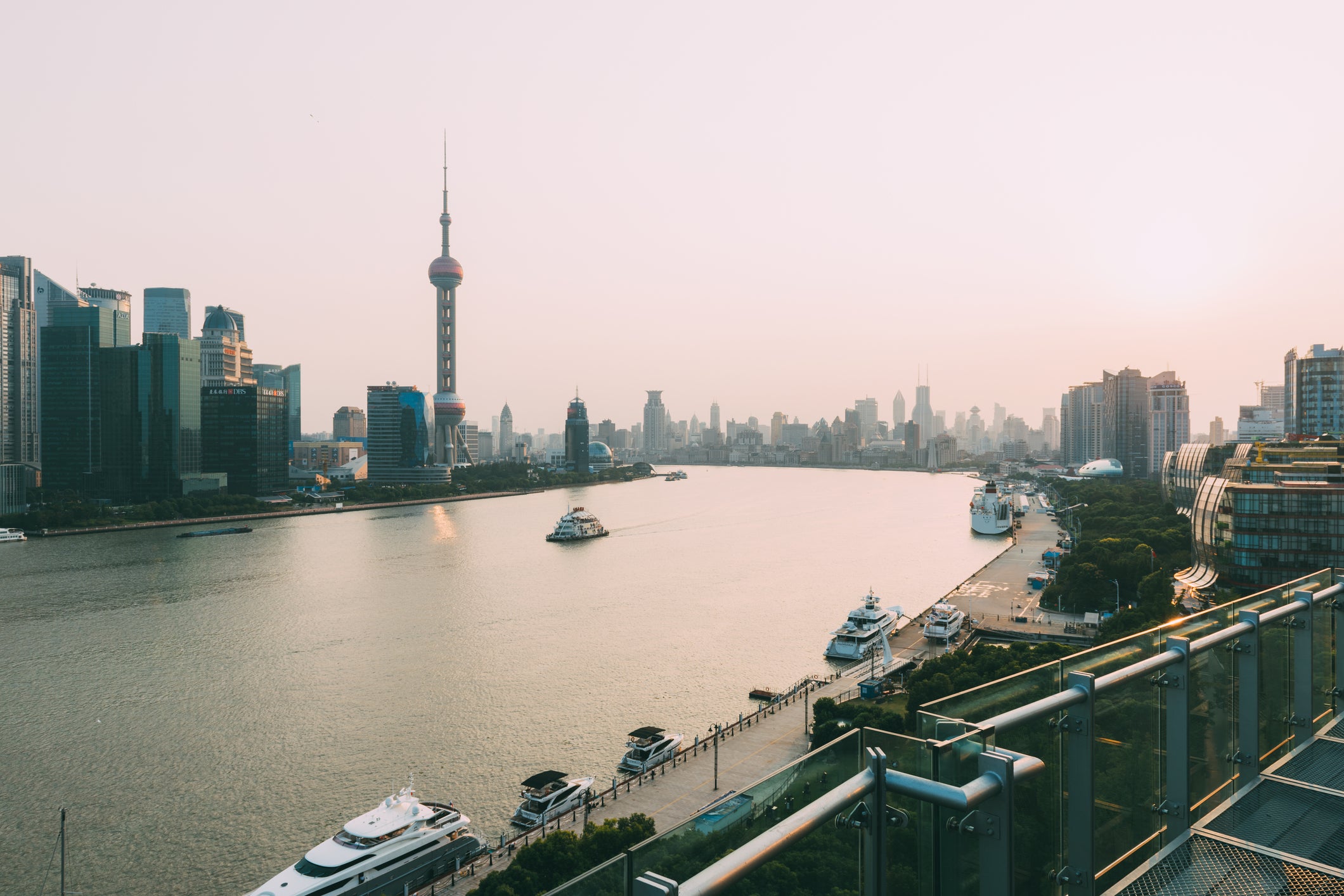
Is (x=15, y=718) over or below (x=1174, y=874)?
below

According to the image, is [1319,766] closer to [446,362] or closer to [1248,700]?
[1248,700]

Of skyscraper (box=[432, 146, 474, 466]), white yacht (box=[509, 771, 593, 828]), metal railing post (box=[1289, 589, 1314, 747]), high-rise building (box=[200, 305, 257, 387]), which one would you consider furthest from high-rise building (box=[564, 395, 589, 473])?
metal railing post (box=[1289, 589, 1314, 747])

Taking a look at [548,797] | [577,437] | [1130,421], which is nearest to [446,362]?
[577,437]

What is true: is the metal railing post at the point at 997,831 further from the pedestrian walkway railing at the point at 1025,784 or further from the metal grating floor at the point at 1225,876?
the metal grating floor at the point at 1225,876

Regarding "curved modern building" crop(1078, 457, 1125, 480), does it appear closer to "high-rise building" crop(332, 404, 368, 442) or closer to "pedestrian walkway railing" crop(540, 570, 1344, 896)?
"pedestrian walkway railing" crop(540, 570, 1344, 896)

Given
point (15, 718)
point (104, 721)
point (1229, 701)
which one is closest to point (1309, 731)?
point (1229, 701)

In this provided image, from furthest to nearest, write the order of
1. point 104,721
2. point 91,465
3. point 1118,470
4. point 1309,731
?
point 1118,470
point 91,465
point 104,721
point 1309,731

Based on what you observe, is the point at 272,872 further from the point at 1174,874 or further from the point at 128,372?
the point at 128,372

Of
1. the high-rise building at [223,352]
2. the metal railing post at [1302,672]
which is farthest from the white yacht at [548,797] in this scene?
the high-rise building at [223,352]
